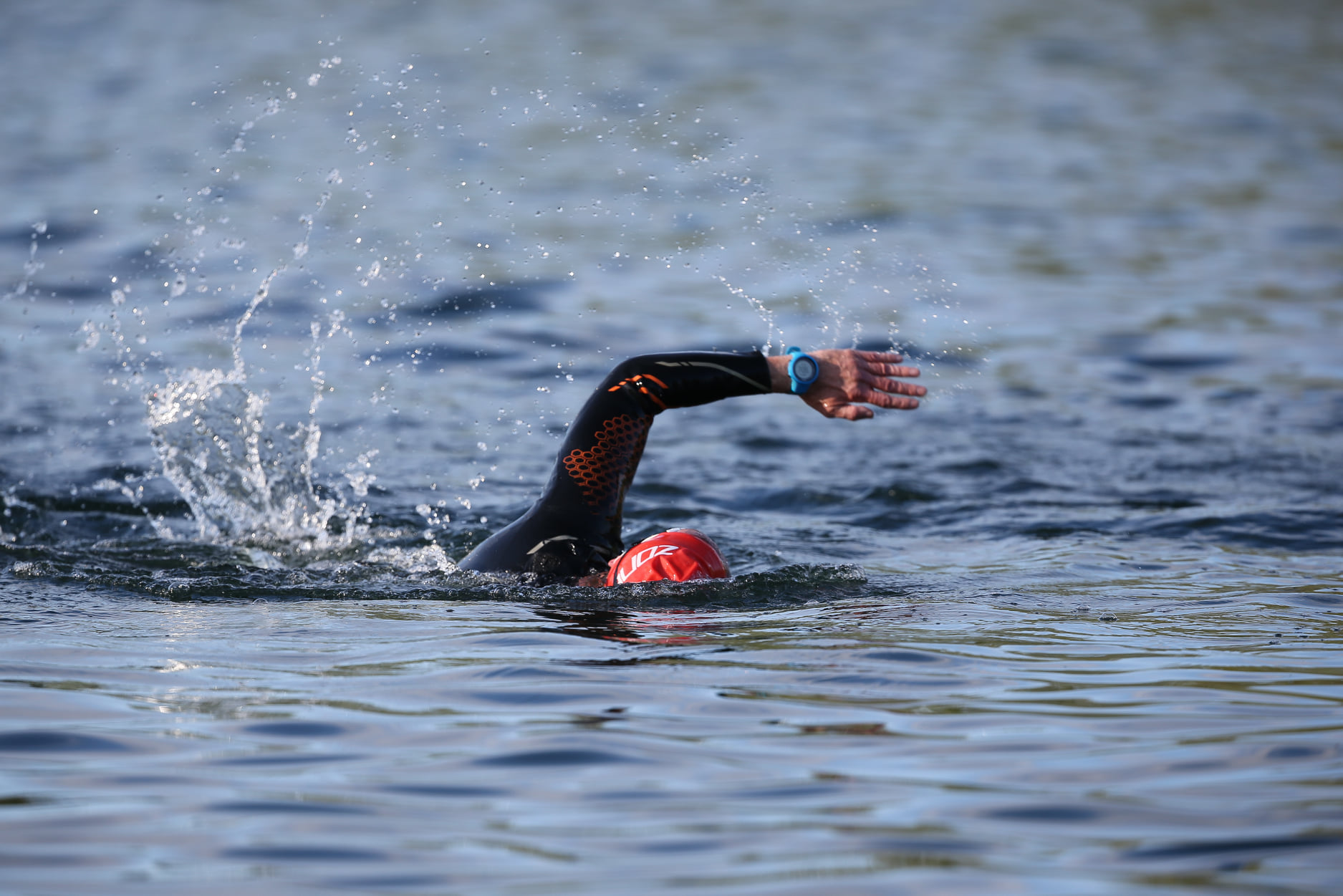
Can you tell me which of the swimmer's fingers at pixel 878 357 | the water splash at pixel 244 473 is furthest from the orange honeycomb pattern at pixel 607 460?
the water splash at pixel 244 473

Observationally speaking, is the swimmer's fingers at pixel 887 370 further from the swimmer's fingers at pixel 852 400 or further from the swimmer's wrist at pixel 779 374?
the swimmer's wrist at pixel 779 374

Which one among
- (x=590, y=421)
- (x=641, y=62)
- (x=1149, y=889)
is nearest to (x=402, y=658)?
(x=590, y=421)

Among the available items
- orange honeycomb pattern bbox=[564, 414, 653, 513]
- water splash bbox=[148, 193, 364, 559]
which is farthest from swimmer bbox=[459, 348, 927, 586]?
water splash bbox=[148, 193, 364, 559]

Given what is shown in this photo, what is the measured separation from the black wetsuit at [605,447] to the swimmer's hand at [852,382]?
19 centimetres

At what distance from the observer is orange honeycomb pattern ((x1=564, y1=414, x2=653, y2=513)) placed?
6.84 metres

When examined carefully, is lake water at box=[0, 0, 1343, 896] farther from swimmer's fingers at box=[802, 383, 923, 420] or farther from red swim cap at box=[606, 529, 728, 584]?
swimmer's fingers at box=[802, 383, 923, 420]

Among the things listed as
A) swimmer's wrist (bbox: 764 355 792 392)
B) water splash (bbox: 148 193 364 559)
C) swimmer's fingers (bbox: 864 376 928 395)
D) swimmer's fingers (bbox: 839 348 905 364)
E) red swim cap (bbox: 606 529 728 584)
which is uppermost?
swimmer's fingers (bbox: 839 348 905 364)

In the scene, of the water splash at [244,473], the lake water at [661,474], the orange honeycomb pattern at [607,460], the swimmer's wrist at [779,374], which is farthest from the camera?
the water splash at [244,473]

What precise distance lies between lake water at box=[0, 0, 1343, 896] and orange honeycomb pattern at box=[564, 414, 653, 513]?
1.77 feet

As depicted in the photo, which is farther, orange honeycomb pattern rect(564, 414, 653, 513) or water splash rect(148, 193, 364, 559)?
water splash rect(148, 193, 364, 559)

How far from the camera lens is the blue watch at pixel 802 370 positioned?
6652 millimetres

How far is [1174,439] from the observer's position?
11.9m

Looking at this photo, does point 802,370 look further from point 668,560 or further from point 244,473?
point 244,473

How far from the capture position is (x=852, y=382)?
667cm
